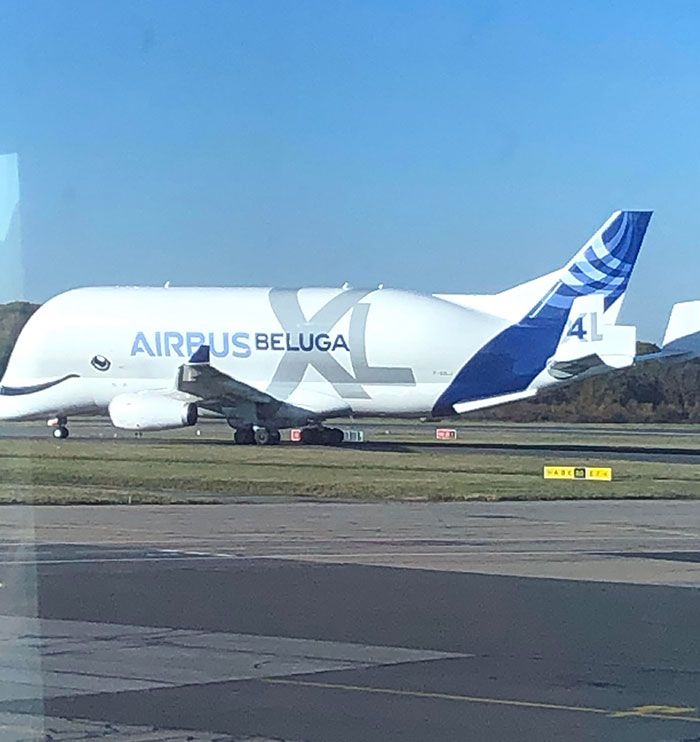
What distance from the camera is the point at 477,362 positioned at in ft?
172

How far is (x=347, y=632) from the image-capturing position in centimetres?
1303

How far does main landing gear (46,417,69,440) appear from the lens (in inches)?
2117

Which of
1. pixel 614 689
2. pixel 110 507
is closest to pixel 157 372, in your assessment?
pixel 110 507

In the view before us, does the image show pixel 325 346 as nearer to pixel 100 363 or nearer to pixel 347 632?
pixel 100 363

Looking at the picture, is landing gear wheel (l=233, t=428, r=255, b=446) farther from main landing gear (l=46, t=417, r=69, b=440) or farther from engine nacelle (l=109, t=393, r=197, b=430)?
main landing gear (l=46, t=417, r=69, b=440)

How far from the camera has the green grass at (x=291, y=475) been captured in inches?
1219

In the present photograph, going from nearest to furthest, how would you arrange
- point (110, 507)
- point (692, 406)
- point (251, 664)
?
point (251, 664), point (110, 507), point (692, 406)

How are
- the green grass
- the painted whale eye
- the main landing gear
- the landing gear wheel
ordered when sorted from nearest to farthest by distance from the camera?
the green grass → the landing gear wheel → the painted whale eye → the main landing gear

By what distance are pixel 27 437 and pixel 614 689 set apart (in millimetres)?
45278

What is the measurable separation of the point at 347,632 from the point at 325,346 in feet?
129

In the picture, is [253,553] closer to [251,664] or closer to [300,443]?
[251,664]

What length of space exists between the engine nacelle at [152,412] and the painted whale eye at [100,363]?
1.96 metres

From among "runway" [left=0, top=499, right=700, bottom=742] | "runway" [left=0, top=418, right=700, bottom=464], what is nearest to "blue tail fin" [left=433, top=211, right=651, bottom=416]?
"runway" [left=0, top=418, right=700, bottom=464]

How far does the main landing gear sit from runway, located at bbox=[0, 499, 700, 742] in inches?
1197
